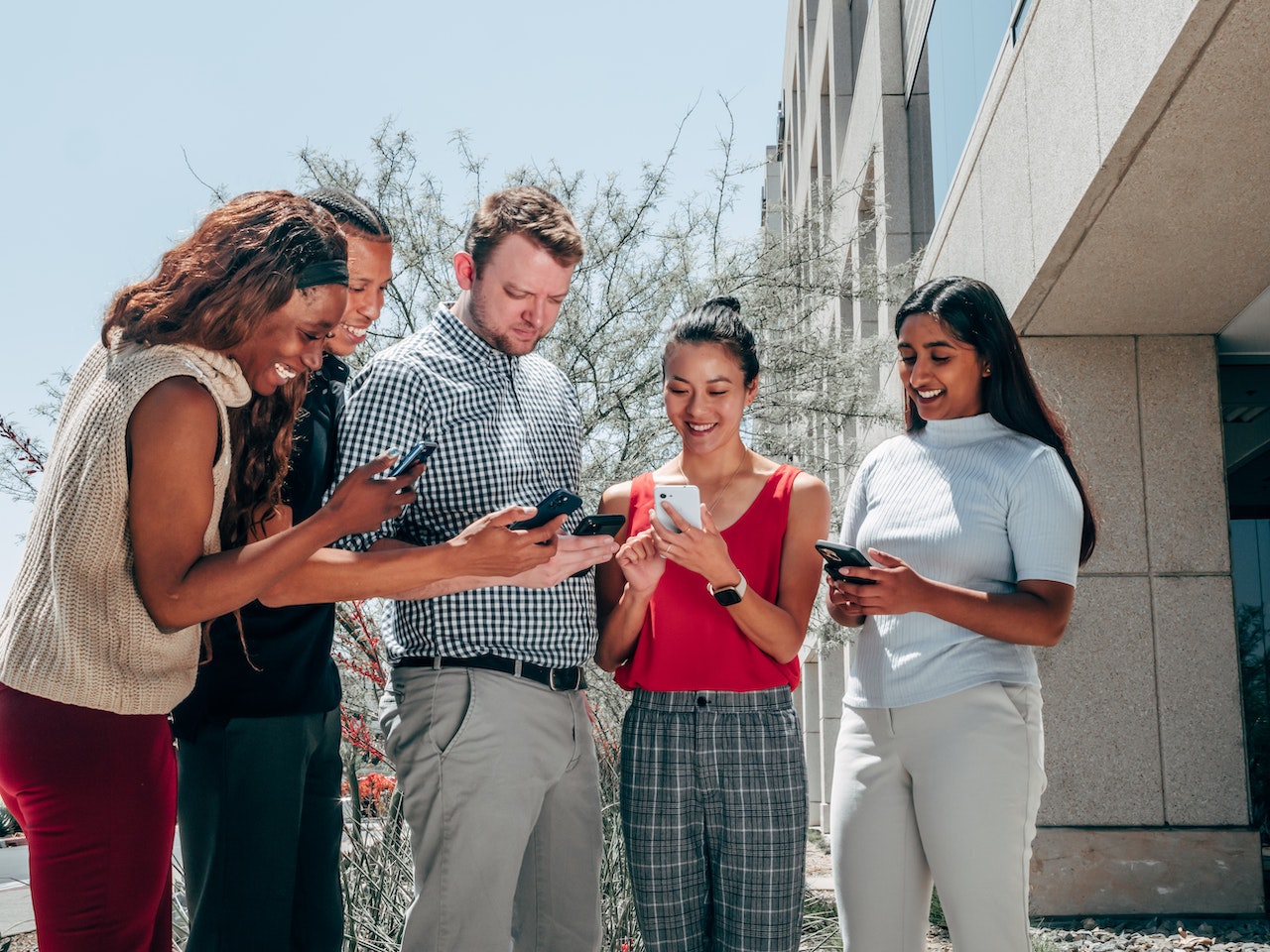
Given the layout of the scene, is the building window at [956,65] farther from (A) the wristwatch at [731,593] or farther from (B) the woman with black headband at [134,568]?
(B) the woman with black headband at [134,568]

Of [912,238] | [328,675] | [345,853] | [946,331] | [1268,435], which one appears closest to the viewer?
[328,675]

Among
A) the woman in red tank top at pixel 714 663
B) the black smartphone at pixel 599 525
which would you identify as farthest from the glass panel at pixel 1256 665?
the black smartphone at pixel 599 525

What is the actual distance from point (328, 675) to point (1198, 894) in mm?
5520

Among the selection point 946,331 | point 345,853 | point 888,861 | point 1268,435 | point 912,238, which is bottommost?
point 345,853

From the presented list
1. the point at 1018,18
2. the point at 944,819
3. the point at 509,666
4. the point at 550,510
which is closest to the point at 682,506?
the point at 550,510

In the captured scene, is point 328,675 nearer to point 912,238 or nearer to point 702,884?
point 702,884

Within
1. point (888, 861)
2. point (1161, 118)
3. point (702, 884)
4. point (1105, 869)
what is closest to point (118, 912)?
point (702, 884)

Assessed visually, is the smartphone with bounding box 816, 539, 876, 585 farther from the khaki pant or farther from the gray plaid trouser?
the khaki pant

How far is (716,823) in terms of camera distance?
2.61 meters

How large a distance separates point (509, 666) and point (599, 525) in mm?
388

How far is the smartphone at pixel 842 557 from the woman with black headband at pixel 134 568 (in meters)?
1.09

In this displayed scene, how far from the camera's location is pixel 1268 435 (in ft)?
26.2

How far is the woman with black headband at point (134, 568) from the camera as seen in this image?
1827 mm

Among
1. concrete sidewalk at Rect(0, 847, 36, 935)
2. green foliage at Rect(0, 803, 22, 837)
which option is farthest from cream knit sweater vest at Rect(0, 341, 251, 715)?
green foliage at Rect(0, 803, 22, 837)
